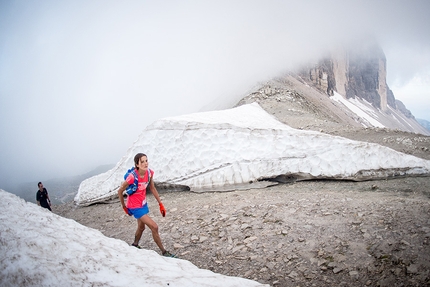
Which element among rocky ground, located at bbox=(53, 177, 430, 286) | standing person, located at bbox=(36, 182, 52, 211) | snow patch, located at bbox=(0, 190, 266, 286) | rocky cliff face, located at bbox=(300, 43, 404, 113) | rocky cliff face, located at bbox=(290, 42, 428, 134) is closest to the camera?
snow patch, located at bbox=(0, 190, 266, 286)

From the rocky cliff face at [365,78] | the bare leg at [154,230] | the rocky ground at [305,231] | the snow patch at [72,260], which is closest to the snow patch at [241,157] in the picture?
the rocky ground at [305,231]

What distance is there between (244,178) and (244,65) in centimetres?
3147

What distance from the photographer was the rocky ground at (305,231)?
2668 millimetres

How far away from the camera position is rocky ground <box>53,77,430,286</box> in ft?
8.75

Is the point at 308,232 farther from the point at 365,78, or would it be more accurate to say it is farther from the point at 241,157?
the point at 365,78

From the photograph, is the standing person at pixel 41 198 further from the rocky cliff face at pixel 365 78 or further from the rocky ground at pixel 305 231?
the rocky cliff face at pixel 365 78

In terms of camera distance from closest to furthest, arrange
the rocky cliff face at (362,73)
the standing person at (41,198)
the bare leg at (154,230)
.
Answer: the bare leg at (154,230)
the standing person at (41,198)
the rocky cliff face at (362,73)

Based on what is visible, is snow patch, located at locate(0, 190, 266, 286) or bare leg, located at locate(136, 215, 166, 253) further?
bare leg, located at locate(136, 215, 166, 253)

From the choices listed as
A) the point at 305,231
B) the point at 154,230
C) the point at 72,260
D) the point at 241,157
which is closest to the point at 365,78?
the point at 241,157

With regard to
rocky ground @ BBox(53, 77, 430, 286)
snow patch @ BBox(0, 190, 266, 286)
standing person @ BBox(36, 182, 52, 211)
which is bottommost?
rocky ground @ BBox(53, 77, 430, 286)

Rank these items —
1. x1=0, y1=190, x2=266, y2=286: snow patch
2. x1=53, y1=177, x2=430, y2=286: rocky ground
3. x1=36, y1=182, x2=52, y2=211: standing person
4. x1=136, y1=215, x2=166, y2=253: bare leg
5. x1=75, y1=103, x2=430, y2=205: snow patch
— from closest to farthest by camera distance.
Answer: x1=0, y1=190, x2=266, y2=286: snow patch < x1=53, y1=177, x2=430, y2=286: rocky ground < x1=136, y1=215, x2=166, y2=253: bare leg < x1=75, y1=103, x2=430, y2=205: snow patch < x1=36, y1=182, x2=52, y2=211: standing person

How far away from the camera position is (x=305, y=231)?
3504 millimetres

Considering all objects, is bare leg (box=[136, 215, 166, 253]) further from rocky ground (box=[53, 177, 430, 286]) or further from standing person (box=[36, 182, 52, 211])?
standing person (box=[36, 182, 52, 211])

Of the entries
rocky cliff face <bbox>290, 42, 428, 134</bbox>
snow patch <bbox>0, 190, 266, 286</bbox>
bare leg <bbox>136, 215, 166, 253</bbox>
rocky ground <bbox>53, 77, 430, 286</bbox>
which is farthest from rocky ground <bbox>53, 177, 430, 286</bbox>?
rocky cliff face <bbox>290, 42, 428, 134</bbox>
